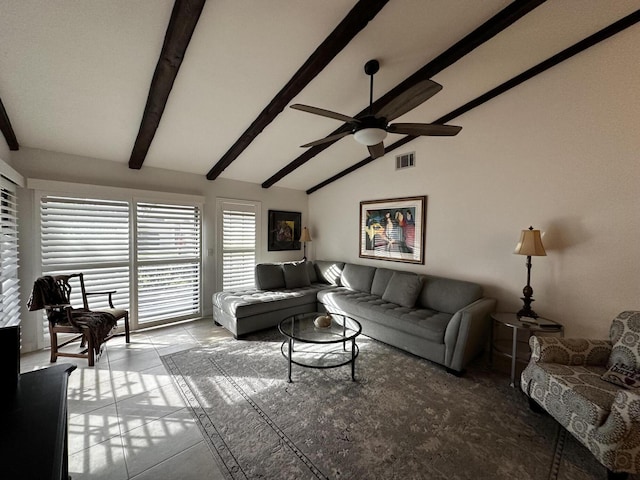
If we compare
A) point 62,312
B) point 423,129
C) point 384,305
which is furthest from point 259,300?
point 423,129

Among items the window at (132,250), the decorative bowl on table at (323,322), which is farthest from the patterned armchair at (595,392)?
the window at (132,250)

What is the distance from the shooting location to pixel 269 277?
445 cm

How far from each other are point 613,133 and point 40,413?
4334 millimetres

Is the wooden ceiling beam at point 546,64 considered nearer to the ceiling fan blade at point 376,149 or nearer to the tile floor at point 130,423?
the ceiling fan blade at point 376,149

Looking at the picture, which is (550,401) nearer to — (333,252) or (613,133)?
(613,133)

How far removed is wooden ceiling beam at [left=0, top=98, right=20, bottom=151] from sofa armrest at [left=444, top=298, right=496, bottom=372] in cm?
485

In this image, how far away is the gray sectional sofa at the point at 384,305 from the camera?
2787mm

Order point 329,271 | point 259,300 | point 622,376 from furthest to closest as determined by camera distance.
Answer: point 329,271, point 259,300, point 622,376

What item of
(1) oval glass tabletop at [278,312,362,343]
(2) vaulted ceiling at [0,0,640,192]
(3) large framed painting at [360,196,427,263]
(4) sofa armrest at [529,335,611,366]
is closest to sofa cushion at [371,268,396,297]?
(3) large framed painting at [360,196,427,263]

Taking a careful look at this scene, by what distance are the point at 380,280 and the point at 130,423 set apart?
3331 millimetres

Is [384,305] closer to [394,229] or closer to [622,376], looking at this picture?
[394,229]

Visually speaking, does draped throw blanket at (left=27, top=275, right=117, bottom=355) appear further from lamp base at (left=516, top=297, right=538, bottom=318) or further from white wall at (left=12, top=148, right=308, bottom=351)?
lamp base at (left=516, top=297, right=538, bottom=318)

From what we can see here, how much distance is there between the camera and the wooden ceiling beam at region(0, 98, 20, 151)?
2496mm

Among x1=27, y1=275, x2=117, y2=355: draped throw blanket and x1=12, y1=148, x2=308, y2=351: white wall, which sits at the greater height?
x1=12, y1=148, x2=308, y2=351: white wall
